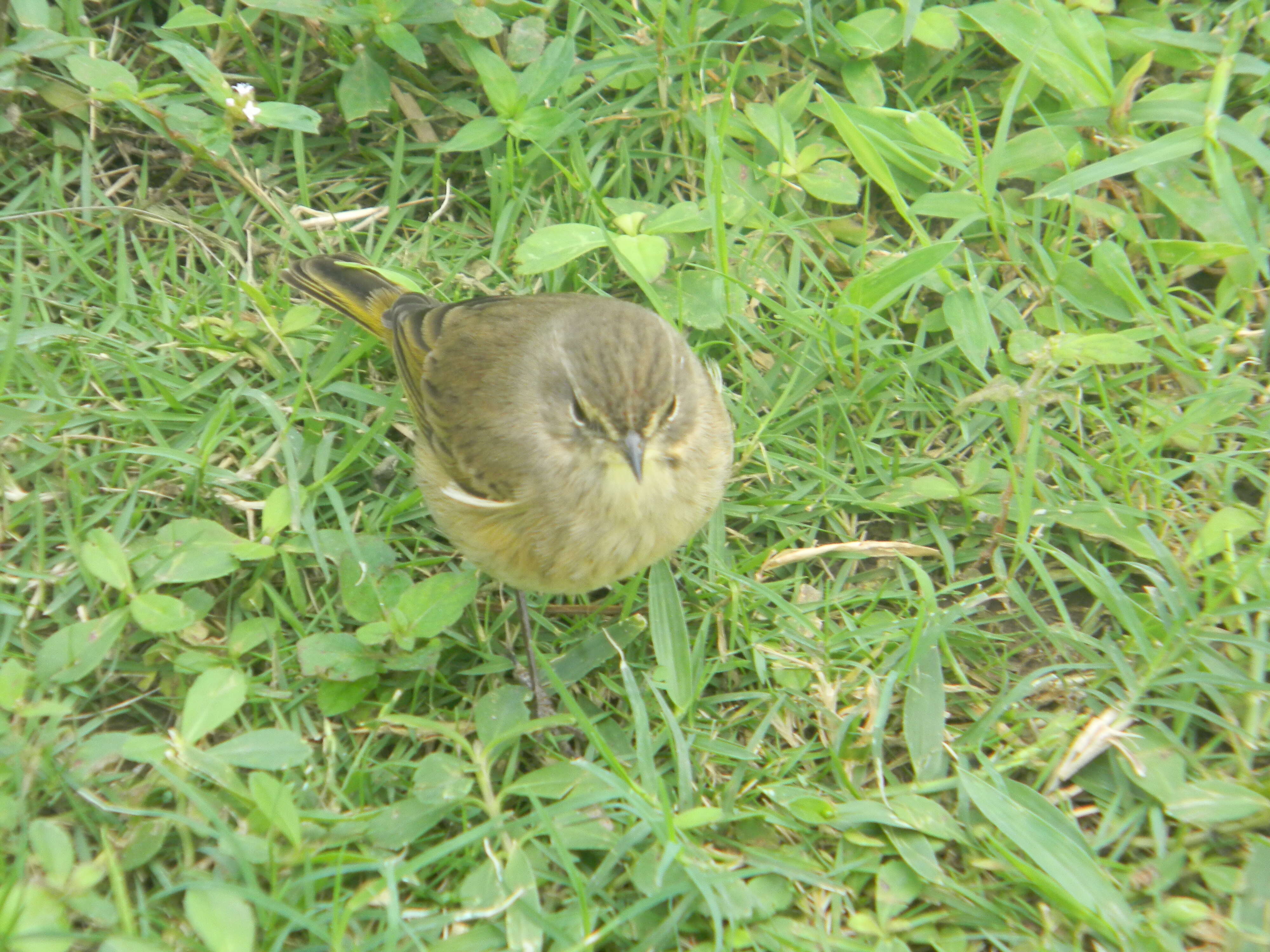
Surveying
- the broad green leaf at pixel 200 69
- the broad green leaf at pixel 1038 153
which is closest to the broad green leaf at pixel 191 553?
the broad green leaf at pixel 200 69

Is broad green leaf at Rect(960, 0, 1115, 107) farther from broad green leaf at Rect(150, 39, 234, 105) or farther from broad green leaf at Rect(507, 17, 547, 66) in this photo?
broad green leaf at Rect(150, 39, 234, 105)

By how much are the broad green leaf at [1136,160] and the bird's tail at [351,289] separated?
3216mm

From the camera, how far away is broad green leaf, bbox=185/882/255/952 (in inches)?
133

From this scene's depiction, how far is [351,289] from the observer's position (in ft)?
16.5

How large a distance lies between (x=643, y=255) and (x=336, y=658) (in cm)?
222

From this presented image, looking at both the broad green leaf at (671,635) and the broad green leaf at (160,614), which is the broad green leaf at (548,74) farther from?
the broad green leaf at (160,614)

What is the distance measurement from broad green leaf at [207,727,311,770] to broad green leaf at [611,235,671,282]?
96.6 inches

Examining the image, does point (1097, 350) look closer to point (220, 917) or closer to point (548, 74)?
point (548, 74)

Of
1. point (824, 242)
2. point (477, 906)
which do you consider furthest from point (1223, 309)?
point (477, 906)

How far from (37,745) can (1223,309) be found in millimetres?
5464

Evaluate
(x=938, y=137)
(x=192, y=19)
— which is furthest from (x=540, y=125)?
(x=938, y=137)

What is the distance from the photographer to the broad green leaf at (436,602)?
4.18 metres

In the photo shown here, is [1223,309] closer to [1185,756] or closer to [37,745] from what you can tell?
[1185,756]

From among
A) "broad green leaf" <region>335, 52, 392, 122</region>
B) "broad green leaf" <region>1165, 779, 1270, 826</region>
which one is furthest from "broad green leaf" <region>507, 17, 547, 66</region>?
"broad green leaf" <region>1165, 779, 1270, 826</region>
